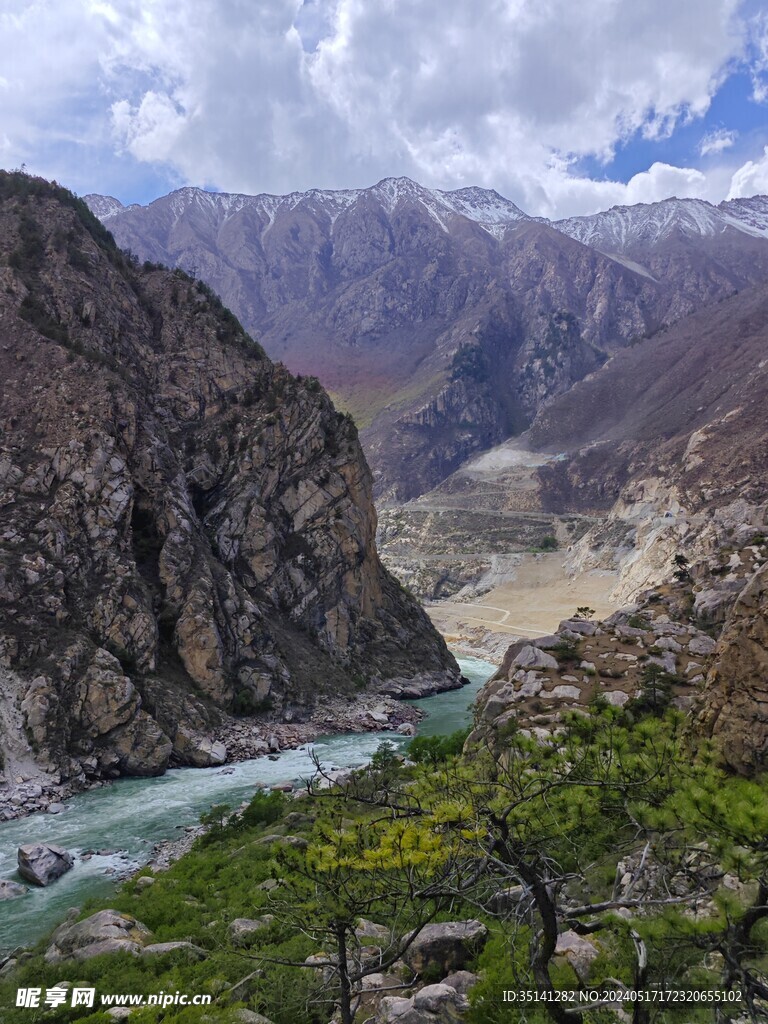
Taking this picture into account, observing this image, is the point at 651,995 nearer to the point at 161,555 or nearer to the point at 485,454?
the point at 161,555

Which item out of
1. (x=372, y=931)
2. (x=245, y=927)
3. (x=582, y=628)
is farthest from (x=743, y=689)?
(x=582, y=628)

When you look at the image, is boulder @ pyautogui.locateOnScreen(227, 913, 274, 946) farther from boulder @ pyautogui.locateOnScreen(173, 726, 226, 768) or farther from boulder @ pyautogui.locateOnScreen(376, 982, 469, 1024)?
boulder @ pyautogui.locateOnScreen(173, 726, 226, 768)

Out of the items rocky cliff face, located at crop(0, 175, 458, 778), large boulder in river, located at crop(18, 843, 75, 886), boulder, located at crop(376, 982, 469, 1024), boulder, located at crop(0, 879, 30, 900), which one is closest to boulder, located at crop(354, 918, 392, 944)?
boulder, located at crop(376, 982, 469, 1024)

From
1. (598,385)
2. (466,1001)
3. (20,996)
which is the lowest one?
(20,996)

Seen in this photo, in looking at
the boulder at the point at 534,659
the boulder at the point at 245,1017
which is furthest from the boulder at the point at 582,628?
the boulder at the point at 245,1017

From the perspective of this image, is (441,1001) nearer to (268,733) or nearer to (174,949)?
(174,949)

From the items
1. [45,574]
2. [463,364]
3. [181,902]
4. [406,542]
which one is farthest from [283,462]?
[463,364]
